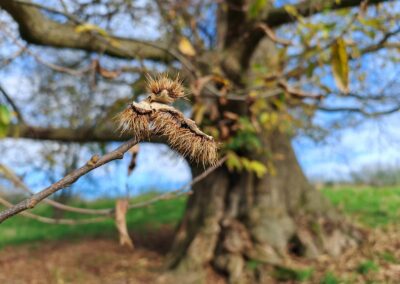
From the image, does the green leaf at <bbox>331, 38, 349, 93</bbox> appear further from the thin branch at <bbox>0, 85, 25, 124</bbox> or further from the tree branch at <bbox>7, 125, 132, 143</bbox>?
the tree branch at <bbox>7, 125, 132, 143</bbox>

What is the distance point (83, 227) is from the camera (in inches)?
392

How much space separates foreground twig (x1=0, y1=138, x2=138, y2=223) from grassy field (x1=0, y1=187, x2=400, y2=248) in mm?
6940

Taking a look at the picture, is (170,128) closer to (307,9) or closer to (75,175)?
(75,175)

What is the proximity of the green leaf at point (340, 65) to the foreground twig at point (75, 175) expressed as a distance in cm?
Answer: 221

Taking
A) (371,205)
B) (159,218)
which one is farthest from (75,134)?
(371,205)

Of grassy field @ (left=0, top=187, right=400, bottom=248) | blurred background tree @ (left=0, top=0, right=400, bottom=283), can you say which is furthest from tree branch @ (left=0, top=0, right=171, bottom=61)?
grassy field @ (left=0, top=187, right=400, bottom=248)

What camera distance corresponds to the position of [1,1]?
13.7 feet

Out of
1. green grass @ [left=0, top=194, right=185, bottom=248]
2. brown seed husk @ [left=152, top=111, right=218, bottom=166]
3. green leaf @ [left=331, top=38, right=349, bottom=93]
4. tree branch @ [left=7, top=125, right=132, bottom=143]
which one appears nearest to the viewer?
brown seed husk @ [left=152, top=111, right=218, bottom=166]

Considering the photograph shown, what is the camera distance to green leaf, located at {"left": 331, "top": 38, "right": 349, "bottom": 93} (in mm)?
2904

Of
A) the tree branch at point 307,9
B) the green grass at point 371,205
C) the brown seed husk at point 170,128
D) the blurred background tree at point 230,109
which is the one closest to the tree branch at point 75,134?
the blurred background tree at point 230,109

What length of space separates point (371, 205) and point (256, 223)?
311cm

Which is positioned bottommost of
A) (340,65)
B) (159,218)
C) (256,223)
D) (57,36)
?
(256,223)

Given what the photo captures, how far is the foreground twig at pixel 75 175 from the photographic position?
981 millimetres

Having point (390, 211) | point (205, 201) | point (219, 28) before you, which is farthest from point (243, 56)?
point (390, 211)
